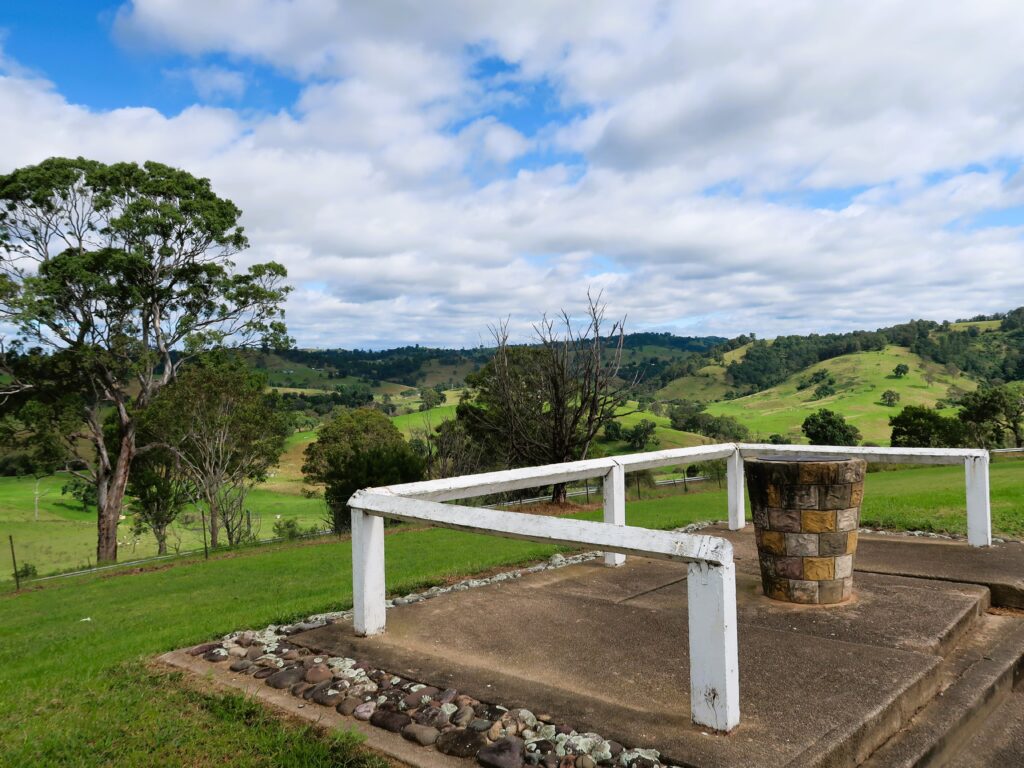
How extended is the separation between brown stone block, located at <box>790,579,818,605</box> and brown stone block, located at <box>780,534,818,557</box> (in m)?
0.18

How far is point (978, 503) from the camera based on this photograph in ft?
19.3

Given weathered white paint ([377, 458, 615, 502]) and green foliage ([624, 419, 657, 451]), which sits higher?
weathered white paint ([377, 458, 615, 502])

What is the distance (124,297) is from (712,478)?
1044 inches

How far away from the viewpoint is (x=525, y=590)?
5.04 m

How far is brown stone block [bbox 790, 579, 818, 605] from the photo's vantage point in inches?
172

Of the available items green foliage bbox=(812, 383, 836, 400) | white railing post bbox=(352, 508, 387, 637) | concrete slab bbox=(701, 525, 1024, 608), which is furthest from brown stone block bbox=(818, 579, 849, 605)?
green foliage bbox=(812, 383, 836, 400)

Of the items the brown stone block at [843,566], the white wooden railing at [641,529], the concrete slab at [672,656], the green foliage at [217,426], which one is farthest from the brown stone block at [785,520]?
the green foliage at [217,426]

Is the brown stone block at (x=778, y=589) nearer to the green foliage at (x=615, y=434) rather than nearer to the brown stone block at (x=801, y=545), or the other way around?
the brown stone block at (x=801, y=545)

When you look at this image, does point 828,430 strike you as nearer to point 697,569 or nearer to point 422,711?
point 697,569

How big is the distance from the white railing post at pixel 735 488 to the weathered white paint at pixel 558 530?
3699mm

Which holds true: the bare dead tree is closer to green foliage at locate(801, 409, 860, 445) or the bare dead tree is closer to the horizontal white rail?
the horizontal white rail

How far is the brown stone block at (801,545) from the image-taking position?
436cm

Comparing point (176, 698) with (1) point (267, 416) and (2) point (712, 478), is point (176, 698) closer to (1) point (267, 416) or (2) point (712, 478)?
(1) point (267, 416)

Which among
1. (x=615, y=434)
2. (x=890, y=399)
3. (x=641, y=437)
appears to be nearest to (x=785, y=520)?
(x=641, y=437)
